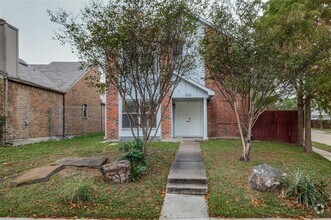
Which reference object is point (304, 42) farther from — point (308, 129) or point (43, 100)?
point (43, 100)

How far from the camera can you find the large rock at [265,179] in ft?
21.3

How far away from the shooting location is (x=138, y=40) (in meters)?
7.80

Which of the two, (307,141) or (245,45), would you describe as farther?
(307,141)

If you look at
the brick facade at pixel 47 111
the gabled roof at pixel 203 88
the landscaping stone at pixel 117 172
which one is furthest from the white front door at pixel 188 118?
the landscaping stone at pixel 117 172

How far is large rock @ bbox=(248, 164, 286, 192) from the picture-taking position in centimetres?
649

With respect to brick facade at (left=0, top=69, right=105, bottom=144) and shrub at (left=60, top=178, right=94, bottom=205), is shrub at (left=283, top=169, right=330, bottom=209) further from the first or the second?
brick facade at (left=0, top=69, right=105, bottom=144)

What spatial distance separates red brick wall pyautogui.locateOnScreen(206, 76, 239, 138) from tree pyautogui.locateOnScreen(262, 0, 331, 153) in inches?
156

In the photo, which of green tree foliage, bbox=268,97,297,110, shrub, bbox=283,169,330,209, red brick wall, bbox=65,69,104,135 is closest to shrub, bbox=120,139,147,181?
shrub, bbox=283,169,330,209

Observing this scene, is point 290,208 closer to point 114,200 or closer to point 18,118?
point 114,200

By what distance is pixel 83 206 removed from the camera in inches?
230

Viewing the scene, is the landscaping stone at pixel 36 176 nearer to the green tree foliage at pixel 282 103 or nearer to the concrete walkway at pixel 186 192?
the concrete walkway at pixel 186 192

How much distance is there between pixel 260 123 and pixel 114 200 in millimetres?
13531

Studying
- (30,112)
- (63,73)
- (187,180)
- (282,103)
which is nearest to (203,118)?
(282,103)

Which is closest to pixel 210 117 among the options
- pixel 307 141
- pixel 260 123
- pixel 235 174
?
pixel 260 123
